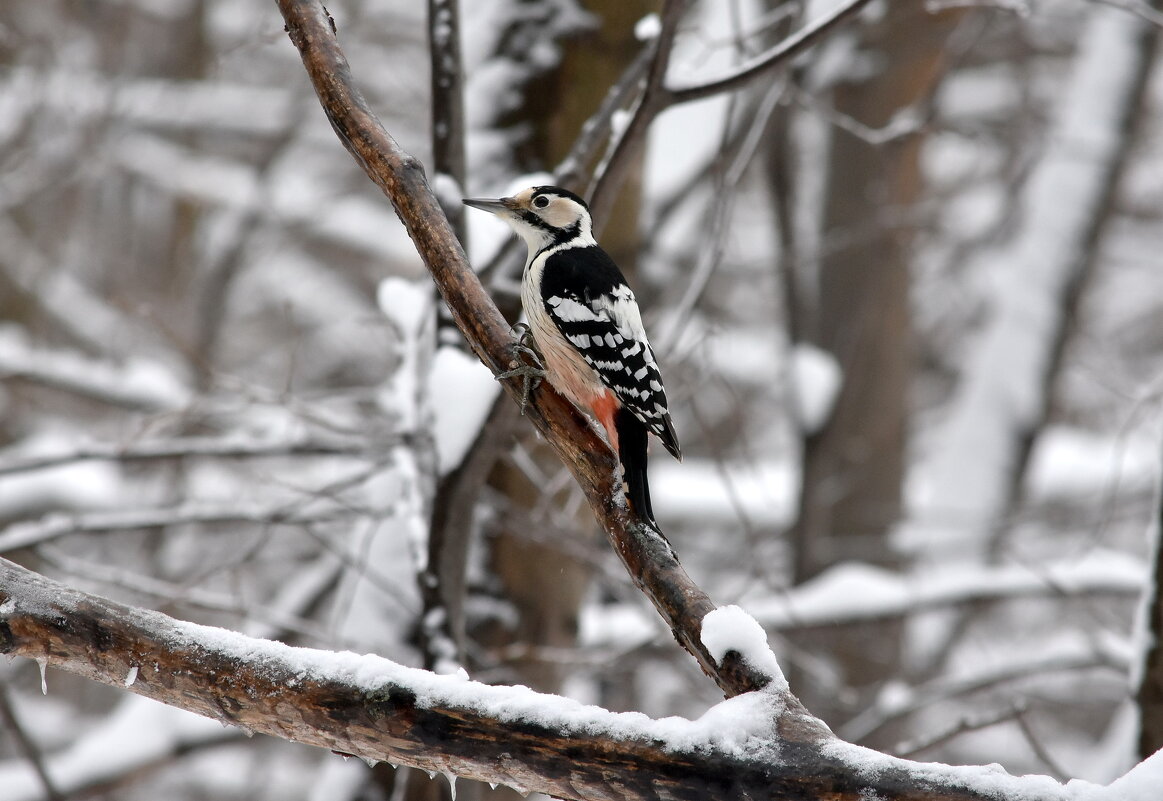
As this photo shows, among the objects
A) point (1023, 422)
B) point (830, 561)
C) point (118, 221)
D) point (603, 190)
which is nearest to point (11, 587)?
A: point (603, 190)

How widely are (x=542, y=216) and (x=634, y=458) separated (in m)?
1.12

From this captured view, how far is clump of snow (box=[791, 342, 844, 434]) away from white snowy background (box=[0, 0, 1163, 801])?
26 millimetres

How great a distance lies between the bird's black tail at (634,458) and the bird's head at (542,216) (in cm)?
74

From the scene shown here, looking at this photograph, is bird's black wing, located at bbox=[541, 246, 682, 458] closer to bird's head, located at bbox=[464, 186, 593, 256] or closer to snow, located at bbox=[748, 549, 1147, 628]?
bird's head, located at bbox=[464, 186, 593, 256]

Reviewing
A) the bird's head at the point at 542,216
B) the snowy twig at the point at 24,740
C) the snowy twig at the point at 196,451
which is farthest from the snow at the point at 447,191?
the snowy twig at the point at 24,740

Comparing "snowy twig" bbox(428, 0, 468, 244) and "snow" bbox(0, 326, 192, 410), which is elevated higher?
"snow" bbox(0, 326, 192, 410)

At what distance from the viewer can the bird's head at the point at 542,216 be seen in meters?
3.45

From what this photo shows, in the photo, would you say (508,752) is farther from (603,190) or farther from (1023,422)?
(1023,422)

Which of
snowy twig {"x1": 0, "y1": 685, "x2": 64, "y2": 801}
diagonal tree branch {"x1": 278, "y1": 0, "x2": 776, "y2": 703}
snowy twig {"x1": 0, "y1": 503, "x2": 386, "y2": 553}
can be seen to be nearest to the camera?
diagonal tree branch {"x1": 278, "y1": 0, "x2": 776, "y2": 703}

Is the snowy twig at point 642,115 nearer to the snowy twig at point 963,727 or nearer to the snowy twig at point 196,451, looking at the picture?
the snowy twig at point 196,451

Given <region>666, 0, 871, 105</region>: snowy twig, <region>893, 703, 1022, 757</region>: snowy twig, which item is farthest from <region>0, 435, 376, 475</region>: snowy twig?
<region>893, 703, 1022, 757</region>: snowy twig

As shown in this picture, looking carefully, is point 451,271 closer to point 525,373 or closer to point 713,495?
point 525,373

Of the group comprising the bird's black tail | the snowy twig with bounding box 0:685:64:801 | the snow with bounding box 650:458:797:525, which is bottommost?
the snowy twig with bounding box 0:685:64:801

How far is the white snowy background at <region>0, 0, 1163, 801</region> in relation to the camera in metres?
3.87
